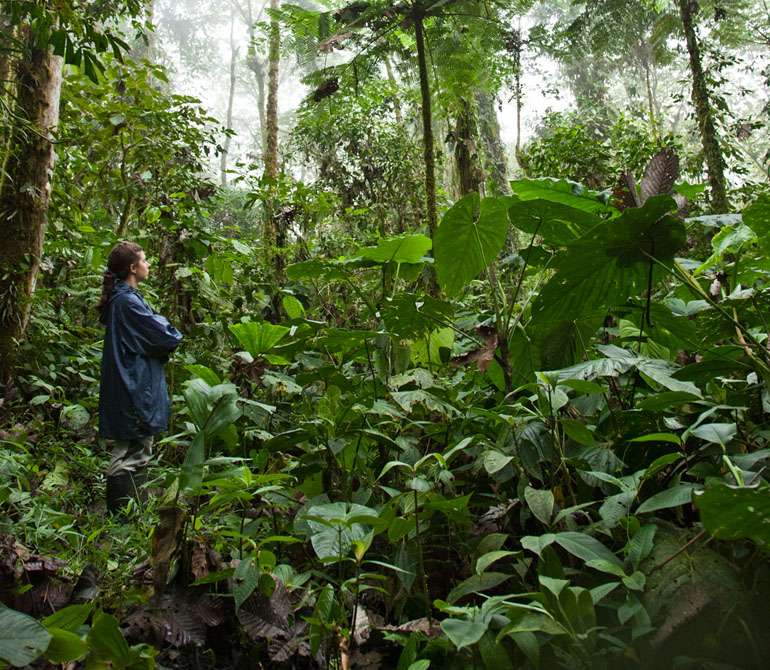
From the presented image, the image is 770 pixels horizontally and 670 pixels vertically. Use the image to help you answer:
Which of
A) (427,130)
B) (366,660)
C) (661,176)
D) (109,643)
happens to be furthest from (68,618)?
(427,130)

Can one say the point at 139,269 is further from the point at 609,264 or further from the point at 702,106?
the point at 702,106

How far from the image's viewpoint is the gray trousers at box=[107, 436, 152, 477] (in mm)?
3053

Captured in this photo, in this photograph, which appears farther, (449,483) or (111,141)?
(111,141)

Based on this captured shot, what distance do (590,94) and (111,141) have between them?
1976 centimetres

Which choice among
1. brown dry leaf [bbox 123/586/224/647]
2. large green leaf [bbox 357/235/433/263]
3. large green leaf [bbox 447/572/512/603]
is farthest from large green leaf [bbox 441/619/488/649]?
large green leaf [bbox 357/235/433/263]

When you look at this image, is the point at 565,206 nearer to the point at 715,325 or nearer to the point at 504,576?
the point at 715,325

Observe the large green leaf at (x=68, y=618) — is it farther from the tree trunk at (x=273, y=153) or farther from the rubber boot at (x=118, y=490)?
the tree trunk at (x=273, y=153)

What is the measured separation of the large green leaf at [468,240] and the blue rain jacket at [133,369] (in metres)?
1.76

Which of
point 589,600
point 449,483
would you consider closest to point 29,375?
point 449,483

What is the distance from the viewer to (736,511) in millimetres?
1006

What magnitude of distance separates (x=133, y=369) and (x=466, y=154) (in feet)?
12.3

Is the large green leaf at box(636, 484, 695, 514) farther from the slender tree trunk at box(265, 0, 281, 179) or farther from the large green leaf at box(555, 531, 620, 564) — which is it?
the slender tree trunk at box(265, 0, 281, 179)

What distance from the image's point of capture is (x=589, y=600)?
3.67 feet

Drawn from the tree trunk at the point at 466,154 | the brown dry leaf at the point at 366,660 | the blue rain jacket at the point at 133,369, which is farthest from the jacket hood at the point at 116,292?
the tree trunk at the point at 466,154
